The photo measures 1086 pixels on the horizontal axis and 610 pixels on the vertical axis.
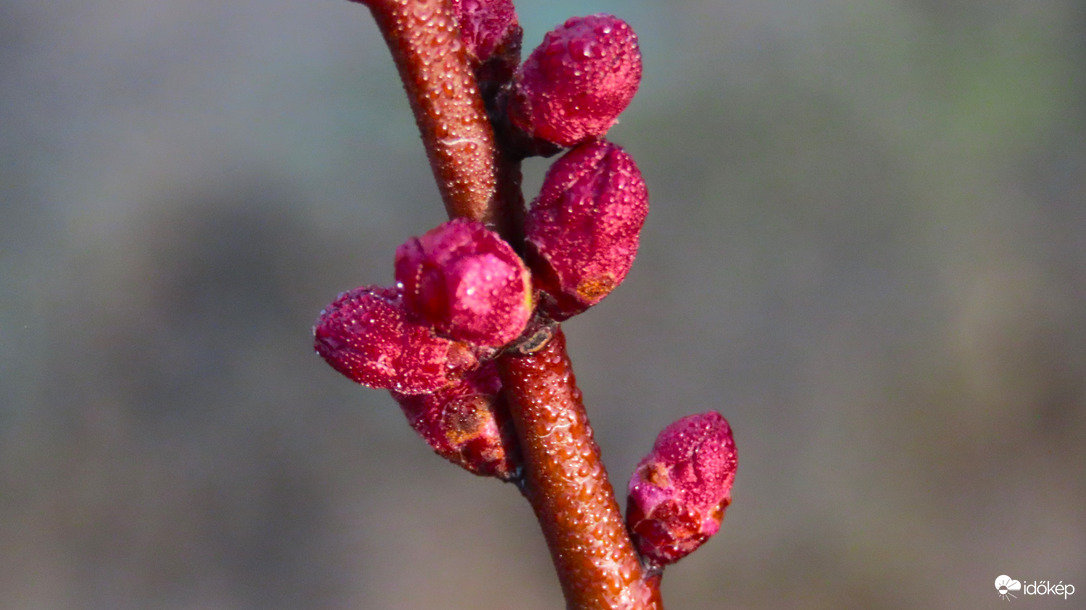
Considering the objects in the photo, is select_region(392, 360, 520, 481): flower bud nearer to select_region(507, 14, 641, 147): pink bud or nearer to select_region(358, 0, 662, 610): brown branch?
select_region(358, 0, 662, 610): brown branch

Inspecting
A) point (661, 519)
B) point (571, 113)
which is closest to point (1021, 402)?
point (661, 519)

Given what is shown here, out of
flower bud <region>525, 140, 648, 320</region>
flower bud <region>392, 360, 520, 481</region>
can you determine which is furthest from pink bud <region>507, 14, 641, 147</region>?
flower bud <region>392, 360, 520, 481</region>

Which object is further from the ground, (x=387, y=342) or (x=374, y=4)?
(x=374, y=4)

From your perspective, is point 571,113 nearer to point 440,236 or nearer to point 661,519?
point 440,236

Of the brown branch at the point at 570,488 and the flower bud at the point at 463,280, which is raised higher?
the flower bud at the point at 463,280

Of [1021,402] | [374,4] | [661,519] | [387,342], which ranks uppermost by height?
[374,4]

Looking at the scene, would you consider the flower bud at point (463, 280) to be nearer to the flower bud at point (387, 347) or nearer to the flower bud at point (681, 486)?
the flower bud at point (387, 347)

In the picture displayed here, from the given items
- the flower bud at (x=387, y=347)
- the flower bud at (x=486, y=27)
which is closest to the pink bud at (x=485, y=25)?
the flower bud at (x=486, y=27)
